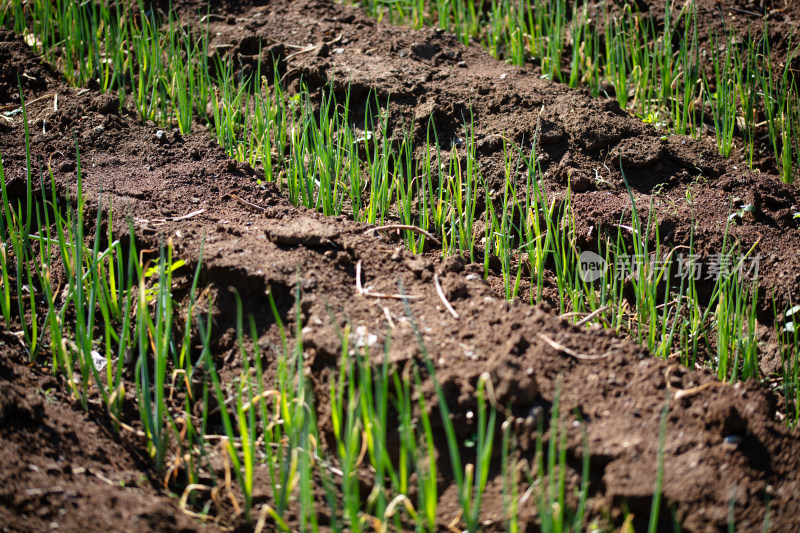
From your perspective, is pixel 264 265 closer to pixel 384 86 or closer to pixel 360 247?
pixel 360 247

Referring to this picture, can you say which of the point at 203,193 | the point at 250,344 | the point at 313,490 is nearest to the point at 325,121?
the point at 203,193

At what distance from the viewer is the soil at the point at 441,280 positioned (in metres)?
1.48

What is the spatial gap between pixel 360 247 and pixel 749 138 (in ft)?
5.89

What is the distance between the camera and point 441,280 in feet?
6.63

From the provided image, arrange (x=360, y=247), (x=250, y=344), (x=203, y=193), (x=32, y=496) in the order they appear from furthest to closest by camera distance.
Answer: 1. (x=203, y=193)
2. (x=360, y=247)
3. (x=250, y=344)
4. (x=32, y=496)

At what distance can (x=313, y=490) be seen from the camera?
1589mm

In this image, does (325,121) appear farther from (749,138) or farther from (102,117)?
→ (749,138)

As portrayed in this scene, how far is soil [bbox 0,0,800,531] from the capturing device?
4.85 feet

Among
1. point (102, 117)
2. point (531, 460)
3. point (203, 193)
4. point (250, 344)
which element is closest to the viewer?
point (531, 460)

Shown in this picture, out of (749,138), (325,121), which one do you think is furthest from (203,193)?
(749,138)

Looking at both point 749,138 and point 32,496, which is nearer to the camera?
point 32,496

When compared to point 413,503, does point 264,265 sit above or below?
above

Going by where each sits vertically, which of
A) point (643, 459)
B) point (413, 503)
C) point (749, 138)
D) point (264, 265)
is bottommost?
point (413, 503)

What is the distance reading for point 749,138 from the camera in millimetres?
2953
